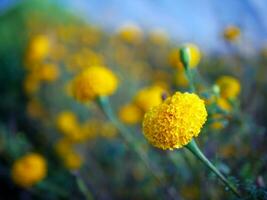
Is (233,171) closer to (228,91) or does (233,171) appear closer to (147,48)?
(228,91)

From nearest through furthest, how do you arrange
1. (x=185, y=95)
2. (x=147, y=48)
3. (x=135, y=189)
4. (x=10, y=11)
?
1. (x=185, y=95)
2. (x=135, y=189)
3. (x=147, y=48)
4. (x=10, y=11)

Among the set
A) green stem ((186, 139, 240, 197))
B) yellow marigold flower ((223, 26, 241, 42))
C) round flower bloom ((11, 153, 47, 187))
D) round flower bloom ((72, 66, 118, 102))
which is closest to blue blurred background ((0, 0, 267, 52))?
yellow marigold flower ((223, 26, 241, 42))

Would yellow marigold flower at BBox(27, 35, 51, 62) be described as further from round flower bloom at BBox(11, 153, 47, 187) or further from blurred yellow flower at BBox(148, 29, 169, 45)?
blurred yellow flower at BBox(148, 29, 169, 45)

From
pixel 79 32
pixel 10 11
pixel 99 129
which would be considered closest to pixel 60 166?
pixel 99 129

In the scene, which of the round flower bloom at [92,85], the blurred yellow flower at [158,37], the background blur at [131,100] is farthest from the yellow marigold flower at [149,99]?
the blurred yellow flower at [158,37]

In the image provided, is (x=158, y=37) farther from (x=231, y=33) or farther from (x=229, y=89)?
(x=229, y=89)

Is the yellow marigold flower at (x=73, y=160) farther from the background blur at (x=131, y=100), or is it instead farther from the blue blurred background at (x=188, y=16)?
the blue blurred background at (x=188, y=16)

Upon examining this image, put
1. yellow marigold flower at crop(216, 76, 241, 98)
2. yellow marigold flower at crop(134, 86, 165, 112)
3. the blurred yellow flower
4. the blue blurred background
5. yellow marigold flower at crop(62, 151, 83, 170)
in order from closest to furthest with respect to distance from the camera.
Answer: yellow marigold flower at crop(216, 76, 241, 98) < yellow marigold flower at crop(134, 86, 165, 112) < yellow marigold flower at crop(62, 151, 83, 170) < the blue blurred background < the blurred yellow flower
